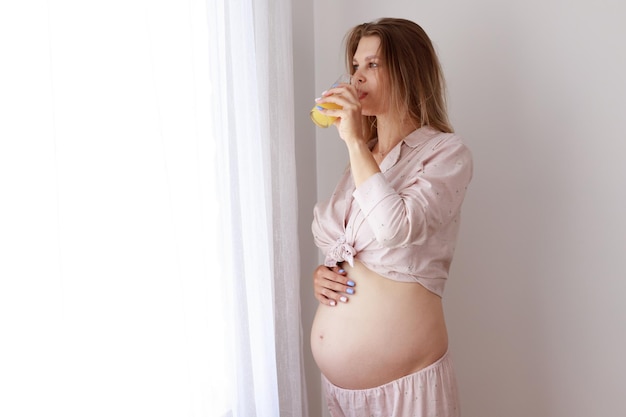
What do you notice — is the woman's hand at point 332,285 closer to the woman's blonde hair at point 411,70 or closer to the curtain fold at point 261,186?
the curtain fold at point 261,186

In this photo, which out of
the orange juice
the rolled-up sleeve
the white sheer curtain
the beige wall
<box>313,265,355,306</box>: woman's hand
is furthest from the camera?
the beige wall

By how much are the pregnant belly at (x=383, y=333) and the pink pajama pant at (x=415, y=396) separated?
0.7 inches

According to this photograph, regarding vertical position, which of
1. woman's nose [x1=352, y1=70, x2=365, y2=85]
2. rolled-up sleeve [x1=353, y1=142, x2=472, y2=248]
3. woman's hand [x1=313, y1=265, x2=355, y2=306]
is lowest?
woman's hand [x1=313, y1=265, x2=355, y2=306]

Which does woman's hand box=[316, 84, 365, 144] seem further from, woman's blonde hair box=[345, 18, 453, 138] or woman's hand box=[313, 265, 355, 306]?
woman's hand box=[313, 265, 355, 306]

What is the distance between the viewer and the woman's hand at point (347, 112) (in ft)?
4.34

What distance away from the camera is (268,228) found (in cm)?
147

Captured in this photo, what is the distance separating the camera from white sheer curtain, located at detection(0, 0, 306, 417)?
2.93 feet

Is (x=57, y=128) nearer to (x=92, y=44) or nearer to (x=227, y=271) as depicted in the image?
(x=92, y=44)

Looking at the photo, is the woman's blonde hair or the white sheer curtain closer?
the white sheer curtain

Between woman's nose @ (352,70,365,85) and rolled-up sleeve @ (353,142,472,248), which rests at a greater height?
woman's nose @ (352,70,365,85)

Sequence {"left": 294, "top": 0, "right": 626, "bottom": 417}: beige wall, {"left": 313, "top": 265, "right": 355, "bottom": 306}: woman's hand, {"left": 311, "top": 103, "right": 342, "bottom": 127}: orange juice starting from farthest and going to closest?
1. {"left": 294, "top": 0, "right": 626, "bottom": 417}: beige wall
2. {"left": 313, "top": 265, "right": 355, "bottom": 306}: woman's hand
3. {"left": 311, "top": 103, "right": 342, "bottom": 127}: orange juice

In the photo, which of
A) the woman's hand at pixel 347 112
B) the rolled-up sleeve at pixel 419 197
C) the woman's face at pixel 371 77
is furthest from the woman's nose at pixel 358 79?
the rolled-up sleeve at pixel 419 197

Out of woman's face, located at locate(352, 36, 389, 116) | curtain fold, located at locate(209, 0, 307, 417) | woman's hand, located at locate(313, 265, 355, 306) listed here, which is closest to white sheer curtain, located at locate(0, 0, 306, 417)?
curtain fold, located at locate(209, 0, 307, 417)

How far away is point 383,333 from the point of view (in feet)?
4.49
